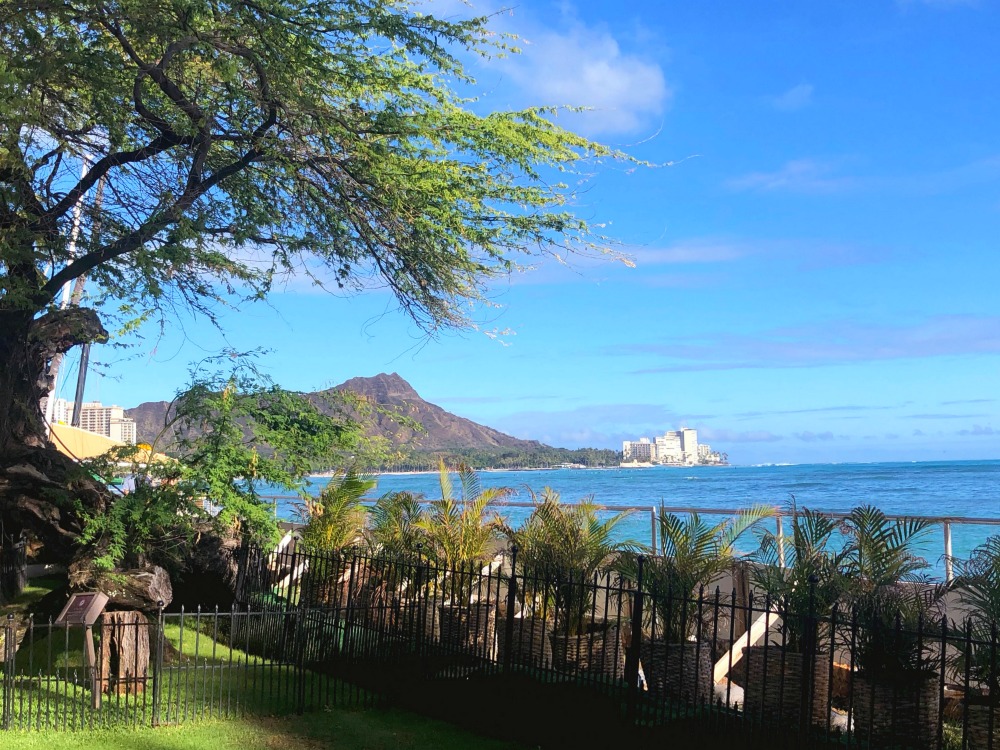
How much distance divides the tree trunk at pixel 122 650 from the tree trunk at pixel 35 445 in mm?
3727

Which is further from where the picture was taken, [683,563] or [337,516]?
[337,516]

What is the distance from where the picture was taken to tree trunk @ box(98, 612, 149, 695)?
10219mm

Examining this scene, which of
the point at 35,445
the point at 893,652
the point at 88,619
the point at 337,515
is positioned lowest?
the point at 88,619

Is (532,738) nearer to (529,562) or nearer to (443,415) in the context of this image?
(529,562)

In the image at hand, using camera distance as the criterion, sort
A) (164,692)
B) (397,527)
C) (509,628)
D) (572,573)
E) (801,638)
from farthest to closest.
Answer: (397,527) < (164,692) < (572,573) < (509,628) < (801,638)

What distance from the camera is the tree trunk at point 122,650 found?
10219mm

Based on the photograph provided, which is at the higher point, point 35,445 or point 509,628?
point 35,445

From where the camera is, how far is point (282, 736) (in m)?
9.13

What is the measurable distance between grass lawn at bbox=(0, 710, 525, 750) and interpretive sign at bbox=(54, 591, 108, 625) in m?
1.18

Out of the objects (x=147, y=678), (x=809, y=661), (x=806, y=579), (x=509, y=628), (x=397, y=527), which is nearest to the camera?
(x=809, y=661)

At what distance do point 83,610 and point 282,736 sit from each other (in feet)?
8.65

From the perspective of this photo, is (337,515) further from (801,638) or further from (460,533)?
(801,638)

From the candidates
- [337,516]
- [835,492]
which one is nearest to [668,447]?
[835,492]

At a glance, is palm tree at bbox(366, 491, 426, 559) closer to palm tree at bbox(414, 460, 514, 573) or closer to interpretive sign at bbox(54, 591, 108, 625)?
palm tree at bbox(414, 460, 514, 573)
